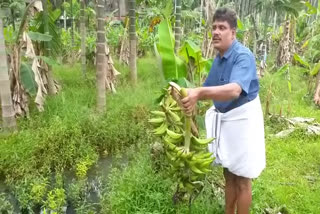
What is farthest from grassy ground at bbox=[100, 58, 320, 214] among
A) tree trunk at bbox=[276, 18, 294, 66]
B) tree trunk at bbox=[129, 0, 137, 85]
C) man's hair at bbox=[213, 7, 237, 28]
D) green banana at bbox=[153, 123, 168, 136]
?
tree trunk at bbox=[276, 18, 294, 66]

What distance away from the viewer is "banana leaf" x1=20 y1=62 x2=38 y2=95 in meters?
5.24

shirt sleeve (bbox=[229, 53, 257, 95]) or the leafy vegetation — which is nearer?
shirt sleeve (bbox=[229, 53, 257, 95])

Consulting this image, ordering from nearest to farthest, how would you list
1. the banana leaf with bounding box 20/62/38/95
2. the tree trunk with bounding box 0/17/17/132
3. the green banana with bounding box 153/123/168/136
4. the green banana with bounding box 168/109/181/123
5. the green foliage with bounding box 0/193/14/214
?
1. the green banana with bounding box 168/109/181/123
2. the green banana with bounding box 153/123/168/136
3. the green foliage with bounding box 0/193/14/214
4. the tree trunk with bounding box 0/17/17/132
5. the banana leaf with bounding box 20/62/38/95

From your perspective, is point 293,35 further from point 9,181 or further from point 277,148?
point 9,181

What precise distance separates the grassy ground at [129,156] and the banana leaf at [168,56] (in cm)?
108

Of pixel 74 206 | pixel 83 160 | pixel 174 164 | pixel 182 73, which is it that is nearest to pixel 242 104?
pixel 174 164

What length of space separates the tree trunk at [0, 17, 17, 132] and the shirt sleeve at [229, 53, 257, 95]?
340 centimetres

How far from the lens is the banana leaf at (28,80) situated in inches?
206

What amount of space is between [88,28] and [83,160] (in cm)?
705

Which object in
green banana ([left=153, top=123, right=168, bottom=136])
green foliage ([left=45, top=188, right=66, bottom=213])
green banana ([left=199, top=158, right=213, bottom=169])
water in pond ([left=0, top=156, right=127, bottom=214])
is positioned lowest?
water in pond ([left=0, top=156, right=127, bottom=214])

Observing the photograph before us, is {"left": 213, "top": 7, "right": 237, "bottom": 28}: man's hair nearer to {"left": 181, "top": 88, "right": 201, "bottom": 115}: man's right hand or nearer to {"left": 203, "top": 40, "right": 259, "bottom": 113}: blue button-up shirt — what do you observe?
{"left": 203, "top": 40, "right": 259, "bottom": 113}: blue button-up shirt

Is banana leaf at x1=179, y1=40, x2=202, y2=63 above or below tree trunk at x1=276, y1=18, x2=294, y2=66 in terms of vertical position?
above

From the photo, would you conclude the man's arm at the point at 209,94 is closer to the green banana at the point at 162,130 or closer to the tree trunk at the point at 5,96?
the green banana at the point at 162,130

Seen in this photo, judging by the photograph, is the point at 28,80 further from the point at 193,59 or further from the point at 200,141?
the point at 200,141
